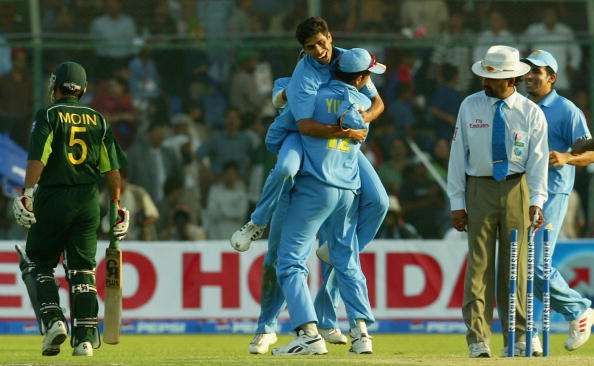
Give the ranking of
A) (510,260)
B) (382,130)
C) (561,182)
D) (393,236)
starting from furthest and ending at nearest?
1. (382,130)
2. (393,236)
3. (561,182)
4. (510,260)

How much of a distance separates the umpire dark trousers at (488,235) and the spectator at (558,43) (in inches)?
295

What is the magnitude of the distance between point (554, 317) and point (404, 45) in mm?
4228

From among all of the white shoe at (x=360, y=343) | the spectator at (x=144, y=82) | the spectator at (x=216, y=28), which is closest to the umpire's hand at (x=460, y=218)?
the white shoe at (x=360, y=343)

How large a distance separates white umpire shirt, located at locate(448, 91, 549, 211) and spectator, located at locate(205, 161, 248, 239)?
7611mm

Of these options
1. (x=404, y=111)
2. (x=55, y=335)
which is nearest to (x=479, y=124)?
(x=55, y=335)

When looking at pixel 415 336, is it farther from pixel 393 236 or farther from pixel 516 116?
pixel 516 116

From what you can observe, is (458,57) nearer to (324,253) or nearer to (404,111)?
(404,111)

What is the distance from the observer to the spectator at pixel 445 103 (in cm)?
1934

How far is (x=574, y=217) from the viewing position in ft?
60.5

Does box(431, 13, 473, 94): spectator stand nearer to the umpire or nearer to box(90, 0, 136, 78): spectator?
box(90, 0, 136, 78): spectator

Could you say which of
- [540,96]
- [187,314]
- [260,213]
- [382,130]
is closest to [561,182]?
[540,96]

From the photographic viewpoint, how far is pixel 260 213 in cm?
1137

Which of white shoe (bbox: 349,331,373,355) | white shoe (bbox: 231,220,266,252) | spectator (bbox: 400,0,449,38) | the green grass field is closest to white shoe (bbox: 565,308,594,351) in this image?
the green grass field

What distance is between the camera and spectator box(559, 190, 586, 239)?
18.3 meters
